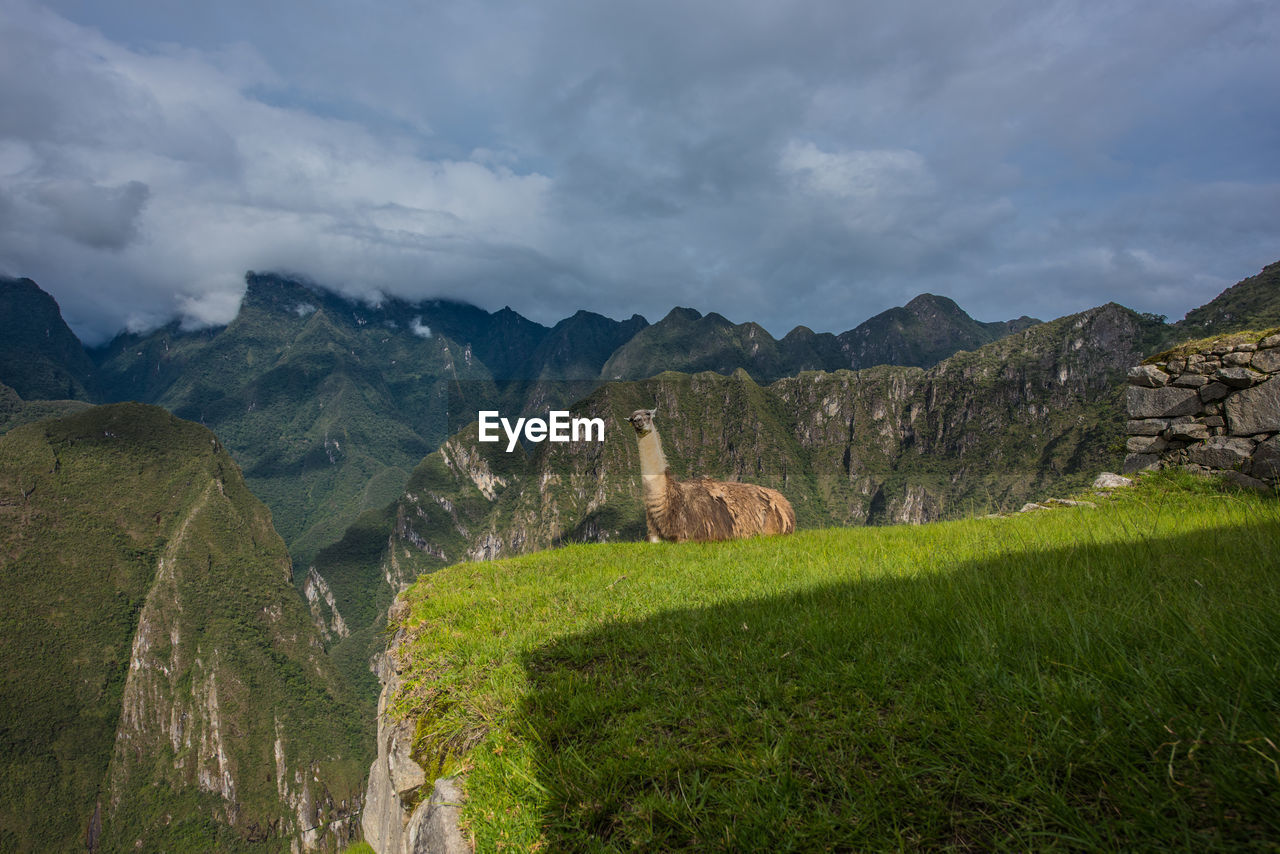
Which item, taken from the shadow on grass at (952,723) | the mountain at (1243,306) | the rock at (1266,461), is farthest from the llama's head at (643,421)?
the mountain at (1243,306)

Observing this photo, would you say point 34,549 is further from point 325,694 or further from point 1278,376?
point 1278,376

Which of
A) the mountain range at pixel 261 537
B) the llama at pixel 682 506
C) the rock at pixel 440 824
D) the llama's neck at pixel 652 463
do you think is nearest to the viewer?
the rock at pixel 440 824

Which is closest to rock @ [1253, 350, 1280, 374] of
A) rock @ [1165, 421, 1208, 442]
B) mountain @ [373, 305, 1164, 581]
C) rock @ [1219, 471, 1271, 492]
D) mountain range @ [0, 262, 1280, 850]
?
rock @ [1165, 421, 1208, 442]

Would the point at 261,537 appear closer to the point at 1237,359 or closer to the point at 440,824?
the point at 440,824

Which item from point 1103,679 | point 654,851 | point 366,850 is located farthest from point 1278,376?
point 366,850

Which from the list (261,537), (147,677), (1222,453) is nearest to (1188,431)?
(1222,453)

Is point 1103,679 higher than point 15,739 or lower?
higher

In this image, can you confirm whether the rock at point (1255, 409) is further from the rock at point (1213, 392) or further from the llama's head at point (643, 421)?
the llama's head at point (643, 421)
